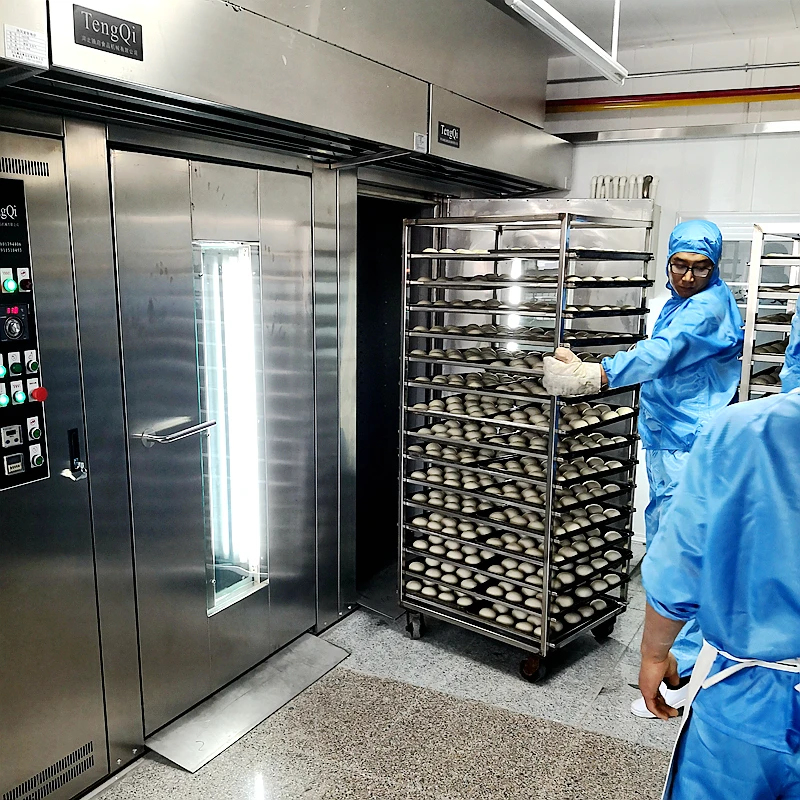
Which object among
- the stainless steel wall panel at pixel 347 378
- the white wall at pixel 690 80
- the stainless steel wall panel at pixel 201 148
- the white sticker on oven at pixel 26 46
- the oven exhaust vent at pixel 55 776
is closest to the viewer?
the white sticker on oven at pixel 26 46

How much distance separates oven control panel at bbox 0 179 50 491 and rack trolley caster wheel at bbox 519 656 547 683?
6.34 ft

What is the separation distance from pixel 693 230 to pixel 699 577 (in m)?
1.89

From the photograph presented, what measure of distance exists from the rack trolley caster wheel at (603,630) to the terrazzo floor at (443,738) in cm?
6

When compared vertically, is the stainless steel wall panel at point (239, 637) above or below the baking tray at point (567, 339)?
below

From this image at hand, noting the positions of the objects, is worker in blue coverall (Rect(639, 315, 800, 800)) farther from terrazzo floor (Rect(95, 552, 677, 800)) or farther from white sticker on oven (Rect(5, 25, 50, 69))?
white sticker on oven (Rect(5, 25, 50, 69))

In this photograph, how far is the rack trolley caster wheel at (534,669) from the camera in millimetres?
2822

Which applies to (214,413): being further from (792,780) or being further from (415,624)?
(792,780)

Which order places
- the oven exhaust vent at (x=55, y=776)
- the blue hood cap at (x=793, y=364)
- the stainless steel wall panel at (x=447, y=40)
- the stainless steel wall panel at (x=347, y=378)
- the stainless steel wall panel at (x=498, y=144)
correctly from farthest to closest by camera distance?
the stainless steel wall panel at (x=347, y=378)
the stainless steel wall panel at (x=498, y=144)
the stainless steel wall panel at (x=447, y=40)
the oven exhaust vent at (x=55, y=776)
the blue hood cap at (x=793, y=364)

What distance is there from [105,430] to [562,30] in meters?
1.87

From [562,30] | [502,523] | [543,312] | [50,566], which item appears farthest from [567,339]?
[50,566]

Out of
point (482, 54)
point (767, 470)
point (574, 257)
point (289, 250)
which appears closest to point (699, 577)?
point (767, 470)

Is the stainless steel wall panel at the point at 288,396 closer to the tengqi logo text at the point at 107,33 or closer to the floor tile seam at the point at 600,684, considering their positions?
the tengqi logo text at the point at 107,33

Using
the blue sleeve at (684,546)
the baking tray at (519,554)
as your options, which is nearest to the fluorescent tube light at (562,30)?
the blue sleeve at (684,546)

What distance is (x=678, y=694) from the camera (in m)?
2.69
